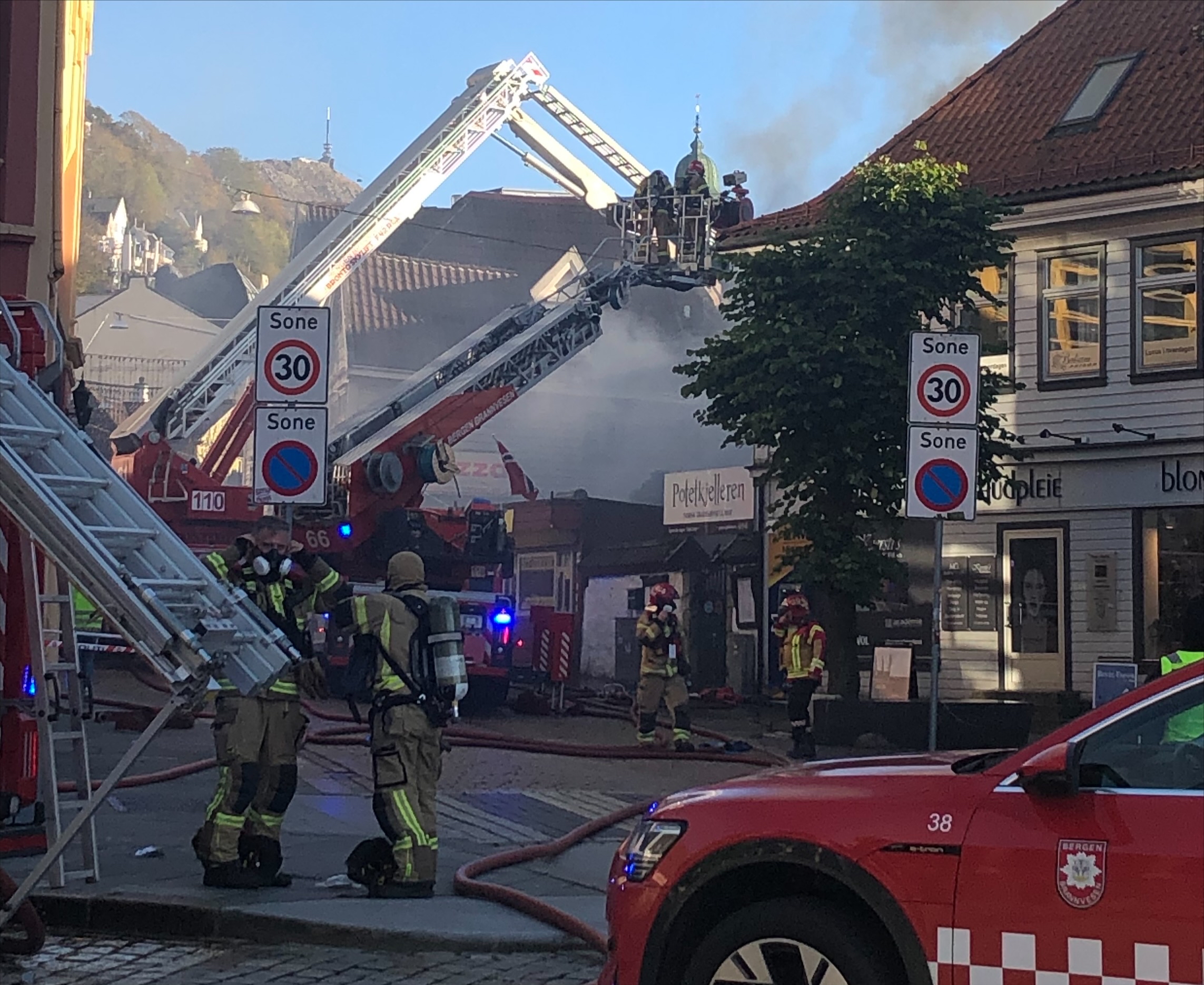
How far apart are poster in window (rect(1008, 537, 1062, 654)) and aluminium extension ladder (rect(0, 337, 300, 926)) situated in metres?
16.9

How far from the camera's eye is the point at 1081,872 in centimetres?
443

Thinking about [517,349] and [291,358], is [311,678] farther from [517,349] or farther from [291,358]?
→ [517,349]

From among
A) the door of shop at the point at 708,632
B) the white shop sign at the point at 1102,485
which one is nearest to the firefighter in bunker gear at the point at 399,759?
the white shop sign at the point at 1102,485

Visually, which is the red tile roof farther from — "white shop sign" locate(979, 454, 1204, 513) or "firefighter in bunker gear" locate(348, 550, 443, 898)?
"firefighter in bunker gear" locate(348, 550, 443, 898)

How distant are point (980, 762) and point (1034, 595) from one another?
18.1 metres

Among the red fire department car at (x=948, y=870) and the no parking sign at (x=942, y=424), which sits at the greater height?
the no parking sign at (x=942, y=424)

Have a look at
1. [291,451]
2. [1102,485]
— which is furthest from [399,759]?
[1102,485]

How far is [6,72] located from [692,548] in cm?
1917

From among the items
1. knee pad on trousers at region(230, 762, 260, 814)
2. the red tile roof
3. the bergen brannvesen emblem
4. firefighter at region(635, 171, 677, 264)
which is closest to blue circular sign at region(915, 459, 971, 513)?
knee pad on trousers at region(230, 762, 260, 814)

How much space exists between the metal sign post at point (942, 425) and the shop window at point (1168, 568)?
A: 12.2 metres

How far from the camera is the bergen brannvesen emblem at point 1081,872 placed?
14.4ft

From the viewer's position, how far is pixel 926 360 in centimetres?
991

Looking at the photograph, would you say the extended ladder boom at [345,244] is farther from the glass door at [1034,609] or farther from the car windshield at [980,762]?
the car windshield at [980,762]

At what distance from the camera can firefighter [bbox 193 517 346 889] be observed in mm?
8383
